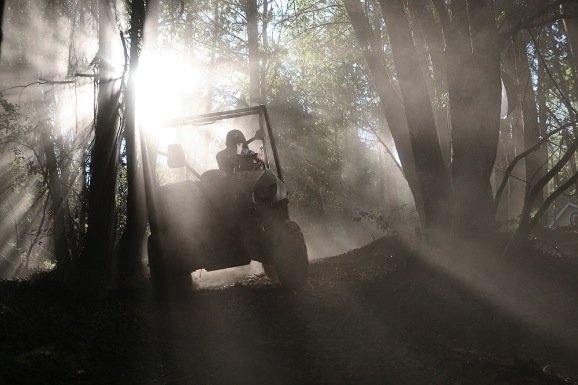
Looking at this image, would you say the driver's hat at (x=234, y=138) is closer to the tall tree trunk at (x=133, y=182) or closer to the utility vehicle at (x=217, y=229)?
the utility vehicle at (x=217, y=229)

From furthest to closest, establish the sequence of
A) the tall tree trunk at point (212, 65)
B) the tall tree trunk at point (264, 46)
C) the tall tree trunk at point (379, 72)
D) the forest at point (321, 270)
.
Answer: the tall tree trunk at point (212, 65), the tall tree trunk at point (264, 46), the tall tree trunk at point (379, 72), the forest at point (321, 270)

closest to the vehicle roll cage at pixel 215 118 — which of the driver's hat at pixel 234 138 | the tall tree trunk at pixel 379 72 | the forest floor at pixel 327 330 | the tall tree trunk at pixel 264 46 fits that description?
the driver's hat at pixel 234 138

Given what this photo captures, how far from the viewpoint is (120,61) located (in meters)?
9.12

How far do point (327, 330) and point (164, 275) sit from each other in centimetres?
218

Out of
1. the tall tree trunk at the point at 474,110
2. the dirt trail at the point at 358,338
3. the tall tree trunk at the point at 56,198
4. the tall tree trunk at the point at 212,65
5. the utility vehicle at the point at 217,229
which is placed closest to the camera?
the dirt trail at the point at 358,338

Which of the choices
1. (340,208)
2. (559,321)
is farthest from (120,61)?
(340,208)

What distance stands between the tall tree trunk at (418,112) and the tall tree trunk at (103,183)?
445cm

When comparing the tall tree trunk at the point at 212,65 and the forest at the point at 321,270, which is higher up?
the tall tree trunk at the point at 212,65

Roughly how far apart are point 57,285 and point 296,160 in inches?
602

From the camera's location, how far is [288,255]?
21.4ft

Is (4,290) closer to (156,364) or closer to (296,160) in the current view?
(156,364)

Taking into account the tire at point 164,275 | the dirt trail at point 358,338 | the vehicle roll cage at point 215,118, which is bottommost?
the dirt trail at point 358,338

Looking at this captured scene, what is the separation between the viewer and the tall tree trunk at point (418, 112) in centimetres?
723

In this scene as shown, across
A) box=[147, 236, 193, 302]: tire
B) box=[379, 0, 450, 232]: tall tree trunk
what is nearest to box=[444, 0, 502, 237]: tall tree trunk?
box=[379, 0, 450, 232]: tall tree trunk
